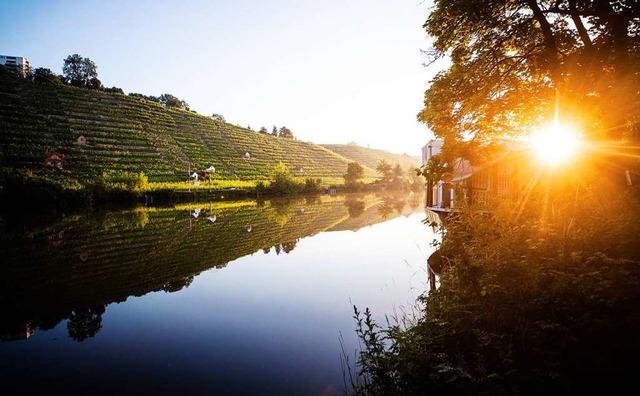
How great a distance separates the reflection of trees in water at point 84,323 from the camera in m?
7.34

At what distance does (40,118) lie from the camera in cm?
6062

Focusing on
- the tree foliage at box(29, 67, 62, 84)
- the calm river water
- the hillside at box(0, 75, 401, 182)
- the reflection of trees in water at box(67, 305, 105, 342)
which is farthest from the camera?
the tree foliage at box(29, 67, 62, 84)

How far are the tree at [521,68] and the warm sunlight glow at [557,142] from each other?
30 cm

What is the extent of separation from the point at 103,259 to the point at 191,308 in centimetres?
747

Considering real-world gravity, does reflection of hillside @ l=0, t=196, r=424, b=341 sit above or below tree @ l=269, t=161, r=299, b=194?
below

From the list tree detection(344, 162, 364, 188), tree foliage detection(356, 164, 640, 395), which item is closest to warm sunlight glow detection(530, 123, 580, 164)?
tree foliage detection(356, 164, 640, 395)

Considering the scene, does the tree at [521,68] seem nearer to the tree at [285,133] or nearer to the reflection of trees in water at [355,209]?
the reflection of trees in water at [355,209]

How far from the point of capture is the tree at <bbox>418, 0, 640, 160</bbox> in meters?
7.93

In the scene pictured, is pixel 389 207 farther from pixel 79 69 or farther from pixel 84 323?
pixel 79 69

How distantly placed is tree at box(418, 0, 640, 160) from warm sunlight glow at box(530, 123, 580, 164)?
0.30 meters

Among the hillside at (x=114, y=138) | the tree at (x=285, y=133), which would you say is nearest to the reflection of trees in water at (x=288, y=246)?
the hillside at (x=114, y=138)

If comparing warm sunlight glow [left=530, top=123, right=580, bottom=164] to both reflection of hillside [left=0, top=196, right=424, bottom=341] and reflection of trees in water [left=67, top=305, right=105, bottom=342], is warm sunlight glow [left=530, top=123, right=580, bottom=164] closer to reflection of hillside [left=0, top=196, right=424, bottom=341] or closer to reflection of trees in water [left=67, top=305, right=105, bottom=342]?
reflection of hillside [left=0, top=196, right=424, bottom=341]

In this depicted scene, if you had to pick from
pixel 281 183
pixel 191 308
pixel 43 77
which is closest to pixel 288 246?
pixel 191 308

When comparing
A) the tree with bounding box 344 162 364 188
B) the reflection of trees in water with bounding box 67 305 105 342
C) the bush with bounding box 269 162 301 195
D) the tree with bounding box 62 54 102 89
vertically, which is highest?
the tree with bounding box 62 54 102 89
